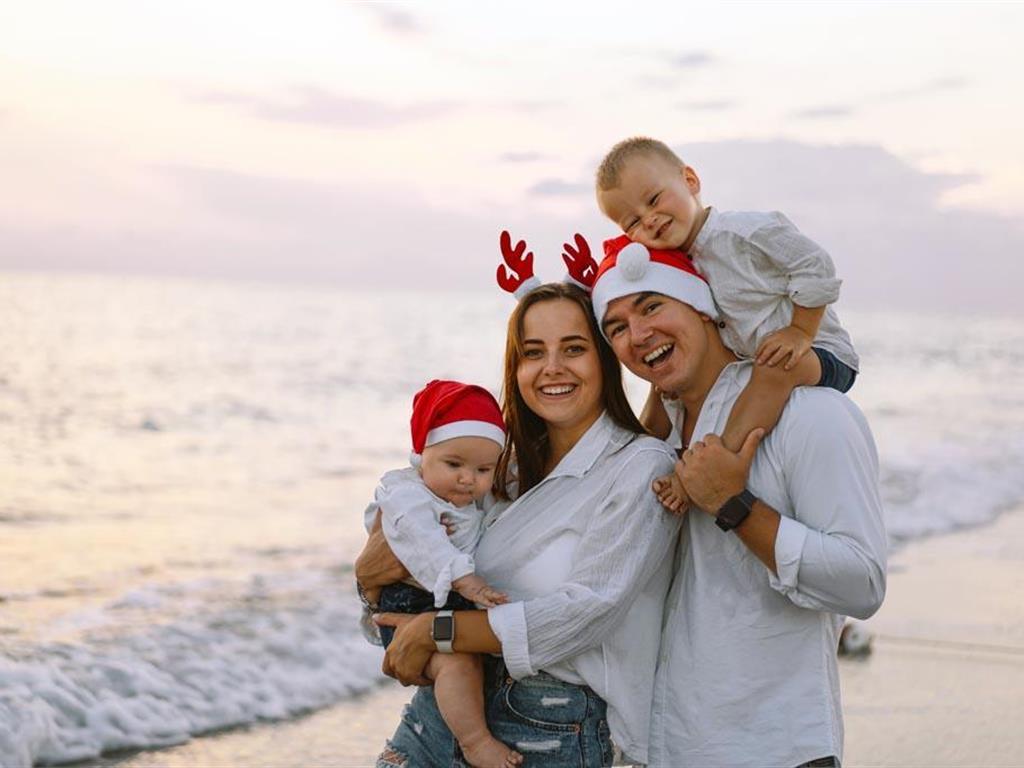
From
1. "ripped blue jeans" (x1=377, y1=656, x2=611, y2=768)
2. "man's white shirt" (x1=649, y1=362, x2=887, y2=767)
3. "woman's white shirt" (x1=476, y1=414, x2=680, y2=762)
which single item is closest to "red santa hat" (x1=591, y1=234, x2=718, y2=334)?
"man's white shirt" (x1=649, y1=362, x2=887, y2=767)

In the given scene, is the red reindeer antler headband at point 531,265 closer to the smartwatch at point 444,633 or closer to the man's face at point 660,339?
the man's face at point 660,339

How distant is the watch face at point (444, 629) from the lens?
9.98 ft

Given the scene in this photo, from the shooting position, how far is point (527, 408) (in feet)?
11.2

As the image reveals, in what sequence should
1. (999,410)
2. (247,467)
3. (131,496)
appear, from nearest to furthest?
(131,496) → (247,467) → (999,410)

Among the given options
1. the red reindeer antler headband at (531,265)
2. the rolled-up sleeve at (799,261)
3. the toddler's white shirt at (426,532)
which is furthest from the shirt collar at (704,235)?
the toddler's white shirt at (426,532)

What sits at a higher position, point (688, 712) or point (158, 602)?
point (688, 712)

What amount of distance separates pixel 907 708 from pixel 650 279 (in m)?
3.92

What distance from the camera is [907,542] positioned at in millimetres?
10625

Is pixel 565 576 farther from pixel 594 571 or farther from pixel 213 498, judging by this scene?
pixel 213 498

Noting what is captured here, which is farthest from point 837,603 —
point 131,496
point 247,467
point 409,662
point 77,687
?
point 247,467

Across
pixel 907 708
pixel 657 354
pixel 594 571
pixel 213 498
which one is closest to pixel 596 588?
pixel 594 571

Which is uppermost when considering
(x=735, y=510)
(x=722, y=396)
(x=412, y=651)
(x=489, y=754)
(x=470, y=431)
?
(x=722, y=396)

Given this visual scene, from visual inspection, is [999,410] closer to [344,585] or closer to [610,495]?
[344,585]

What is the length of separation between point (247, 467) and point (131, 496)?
7.91ft
